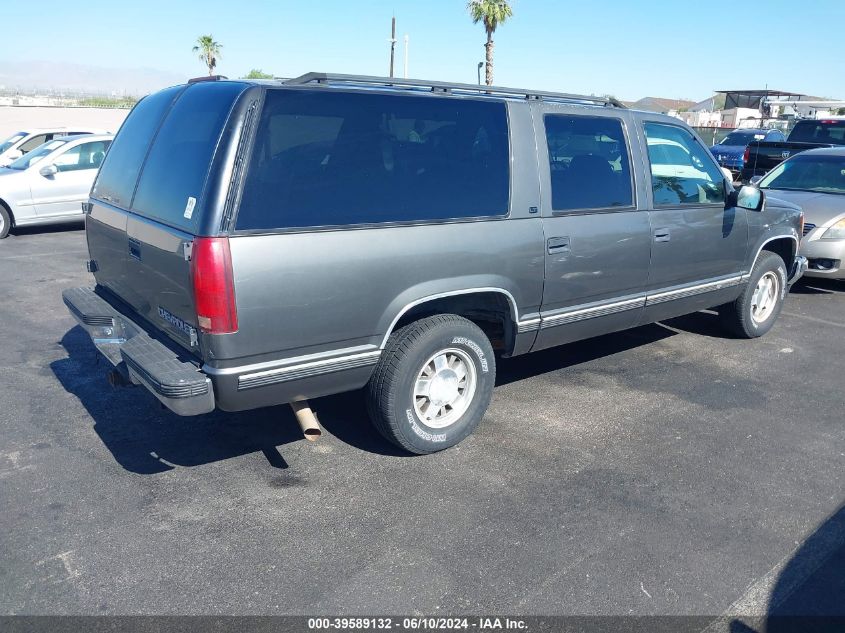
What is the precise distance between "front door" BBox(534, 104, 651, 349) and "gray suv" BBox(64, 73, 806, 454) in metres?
0.01

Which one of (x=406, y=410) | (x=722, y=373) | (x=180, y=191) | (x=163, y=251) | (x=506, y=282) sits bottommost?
(x=722, y=373)

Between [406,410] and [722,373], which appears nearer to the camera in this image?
[406,410]

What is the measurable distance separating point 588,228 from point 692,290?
1471 millimetres

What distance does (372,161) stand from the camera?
371 cm

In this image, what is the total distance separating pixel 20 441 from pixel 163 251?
5.68 feet

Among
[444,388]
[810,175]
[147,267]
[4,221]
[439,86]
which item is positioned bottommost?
[4,221]

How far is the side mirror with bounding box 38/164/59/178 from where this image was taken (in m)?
11.4

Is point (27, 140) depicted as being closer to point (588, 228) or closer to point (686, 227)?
point (588, 228)

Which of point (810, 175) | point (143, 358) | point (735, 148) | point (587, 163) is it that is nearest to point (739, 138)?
point (735, 148)

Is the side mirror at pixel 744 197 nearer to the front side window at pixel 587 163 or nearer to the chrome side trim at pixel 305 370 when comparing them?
the front side window at pixel 587 163

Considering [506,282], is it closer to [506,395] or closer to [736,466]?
[506,395]

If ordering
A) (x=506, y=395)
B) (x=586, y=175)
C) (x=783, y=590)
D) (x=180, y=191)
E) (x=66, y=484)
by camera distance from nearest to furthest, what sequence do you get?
(x=783, y=590) → (x=180, y=191) → (x=66, y=484) → (x=586, y=175) → (x=506, y=395)

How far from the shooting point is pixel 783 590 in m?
3.09

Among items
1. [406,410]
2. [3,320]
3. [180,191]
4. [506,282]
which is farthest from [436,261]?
[3,320]
